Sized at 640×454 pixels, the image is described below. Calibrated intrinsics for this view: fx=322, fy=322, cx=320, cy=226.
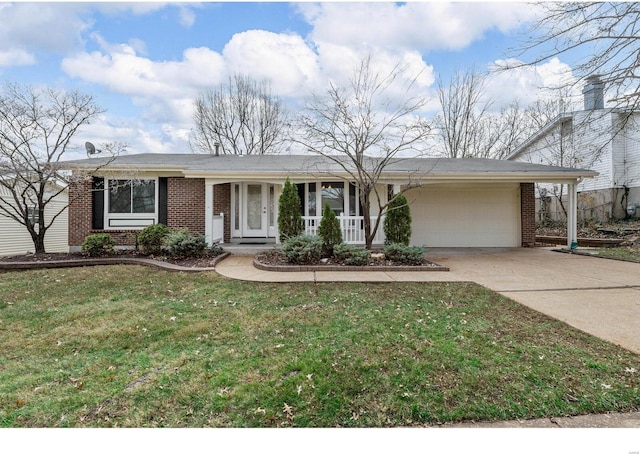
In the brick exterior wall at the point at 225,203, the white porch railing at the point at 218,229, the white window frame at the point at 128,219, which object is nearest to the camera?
the white porch railing at the point at 218,229

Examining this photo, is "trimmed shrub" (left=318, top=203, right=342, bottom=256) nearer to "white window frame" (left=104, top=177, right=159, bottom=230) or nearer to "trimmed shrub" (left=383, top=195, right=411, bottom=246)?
"trimmed shrub" (left=383, top=195, right=411, bottom=246)

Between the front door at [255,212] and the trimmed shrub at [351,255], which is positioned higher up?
the front door at [255,212]

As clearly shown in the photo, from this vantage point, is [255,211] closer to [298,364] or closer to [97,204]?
[97,204]

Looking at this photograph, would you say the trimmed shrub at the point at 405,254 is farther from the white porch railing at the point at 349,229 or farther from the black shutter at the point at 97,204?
the black shutter at the point at 97,204

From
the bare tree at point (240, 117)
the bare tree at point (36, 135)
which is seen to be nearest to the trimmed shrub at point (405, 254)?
the bare tree at point (36, 135)

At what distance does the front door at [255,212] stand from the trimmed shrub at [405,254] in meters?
5.26

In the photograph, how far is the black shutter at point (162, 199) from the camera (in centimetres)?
1018

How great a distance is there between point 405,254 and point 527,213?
6.84 meters

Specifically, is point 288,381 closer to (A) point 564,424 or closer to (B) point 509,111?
(A) point 564,424

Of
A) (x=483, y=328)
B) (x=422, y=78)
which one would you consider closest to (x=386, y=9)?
(x=422, y=78)

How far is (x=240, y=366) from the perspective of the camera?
2814 millimetres

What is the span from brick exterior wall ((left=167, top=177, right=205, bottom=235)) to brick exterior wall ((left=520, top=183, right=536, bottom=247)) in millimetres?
11034

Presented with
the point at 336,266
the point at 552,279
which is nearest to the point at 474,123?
the point at 552,279

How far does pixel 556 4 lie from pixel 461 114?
14222 mm
